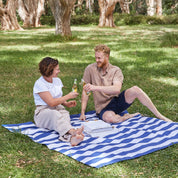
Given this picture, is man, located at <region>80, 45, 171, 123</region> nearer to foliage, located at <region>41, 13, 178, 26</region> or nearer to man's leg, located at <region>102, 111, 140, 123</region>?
man's leg, located at <region>102, 111, 140, 123</region>

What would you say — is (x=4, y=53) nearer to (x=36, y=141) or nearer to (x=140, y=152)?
(x=36, y=141)

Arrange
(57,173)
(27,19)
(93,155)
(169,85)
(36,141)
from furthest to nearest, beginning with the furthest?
(27,19), (169,85), (36,141), (93,155), (57,173)

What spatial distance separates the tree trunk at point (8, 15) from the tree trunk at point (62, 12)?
8105 mm

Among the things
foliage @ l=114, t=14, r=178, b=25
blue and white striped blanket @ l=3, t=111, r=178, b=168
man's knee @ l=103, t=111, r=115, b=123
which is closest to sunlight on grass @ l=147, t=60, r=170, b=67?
blue and white striped blanket @ l=3, t=111, r=178, b=168

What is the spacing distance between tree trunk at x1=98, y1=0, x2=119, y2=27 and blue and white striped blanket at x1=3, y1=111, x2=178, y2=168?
2273 centimetres

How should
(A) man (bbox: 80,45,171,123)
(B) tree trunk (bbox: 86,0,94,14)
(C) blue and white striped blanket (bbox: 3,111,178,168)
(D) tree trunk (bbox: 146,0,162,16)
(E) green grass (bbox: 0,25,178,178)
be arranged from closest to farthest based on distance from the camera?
(E) green grass (bbox: 0,25,178,178), (C) blue and white striped blanket (bbox: 3,111,178,168), (A) man (bbox: 80,45,171,123), (D) tree trunk (bbox: 146,0,162,16), (B) tree trunk (bbox: 86,0,94,14)

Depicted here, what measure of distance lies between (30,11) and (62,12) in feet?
50.5

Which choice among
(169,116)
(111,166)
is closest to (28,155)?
(111,166)

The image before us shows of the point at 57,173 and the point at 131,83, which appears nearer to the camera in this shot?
the point at 57,173

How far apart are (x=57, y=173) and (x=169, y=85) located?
4.83 metres

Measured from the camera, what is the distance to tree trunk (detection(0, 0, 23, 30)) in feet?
74.8

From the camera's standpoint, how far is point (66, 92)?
7117 mm

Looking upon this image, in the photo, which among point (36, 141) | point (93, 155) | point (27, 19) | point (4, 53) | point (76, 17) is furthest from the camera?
point (76, 17)

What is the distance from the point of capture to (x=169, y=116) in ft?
18.2
